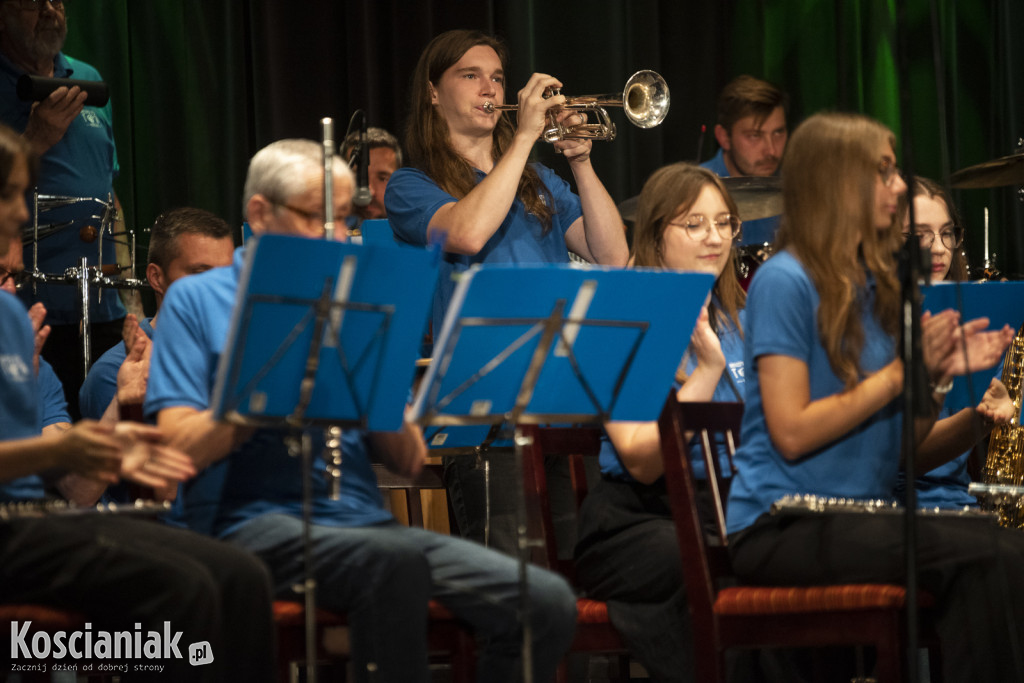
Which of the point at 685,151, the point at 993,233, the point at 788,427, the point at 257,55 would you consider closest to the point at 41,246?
the point at 257,55

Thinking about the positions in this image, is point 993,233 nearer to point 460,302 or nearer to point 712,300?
point 712,300

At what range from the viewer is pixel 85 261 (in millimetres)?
4066

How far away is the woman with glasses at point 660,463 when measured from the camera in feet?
8.90

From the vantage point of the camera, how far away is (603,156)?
16.9 ft

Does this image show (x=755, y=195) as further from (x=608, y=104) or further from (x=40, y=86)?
(x=40, y=86)

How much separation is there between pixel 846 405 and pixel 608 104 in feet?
5.63

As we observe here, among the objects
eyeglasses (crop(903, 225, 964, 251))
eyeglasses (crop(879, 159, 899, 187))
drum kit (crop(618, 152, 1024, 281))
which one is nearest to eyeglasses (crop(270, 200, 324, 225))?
eyeglasses (crop(879, 159, 899, 187))

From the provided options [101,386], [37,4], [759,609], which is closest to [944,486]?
[759,609]

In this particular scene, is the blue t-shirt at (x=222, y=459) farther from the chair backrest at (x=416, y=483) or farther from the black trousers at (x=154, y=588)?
the chair backrest at (x=416, y=483)

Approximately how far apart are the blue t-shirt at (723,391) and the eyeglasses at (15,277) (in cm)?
162

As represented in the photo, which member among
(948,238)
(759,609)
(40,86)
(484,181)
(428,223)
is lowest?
(759,609)

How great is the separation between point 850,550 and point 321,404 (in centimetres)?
109

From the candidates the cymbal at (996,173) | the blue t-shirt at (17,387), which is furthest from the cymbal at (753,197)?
the blue t-shirt at (17,387)

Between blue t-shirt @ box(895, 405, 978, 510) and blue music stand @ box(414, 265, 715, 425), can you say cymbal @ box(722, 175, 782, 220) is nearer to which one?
blue t-shirt @ box(895, 405, 978, 510)
